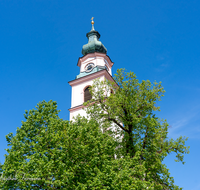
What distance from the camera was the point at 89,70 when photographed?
89.4ft

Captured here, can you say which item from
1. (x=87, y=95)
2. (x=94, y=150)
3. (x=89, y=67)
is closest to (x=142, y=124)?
(x=94, y=150)

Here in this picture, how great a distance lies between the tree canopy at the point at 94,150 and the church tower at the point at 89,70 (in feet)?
26.5

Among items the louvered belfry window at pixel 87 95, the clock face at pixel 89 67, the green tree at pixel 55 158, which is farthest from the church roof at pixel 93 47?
the green tree at pixel 55 158

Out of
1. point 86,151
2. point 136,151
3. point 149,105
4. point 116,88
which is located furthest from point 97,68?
point 86,151

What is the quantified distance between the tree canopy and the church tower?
807cm

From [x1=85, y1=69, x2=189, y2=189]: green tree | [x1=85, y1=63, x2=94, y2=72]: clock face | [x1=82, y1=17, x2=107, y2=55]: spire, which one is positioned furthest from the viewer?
[x1=82, y1=17, x2=107, y2=55]: spire

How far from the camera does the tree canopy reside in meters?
10.5

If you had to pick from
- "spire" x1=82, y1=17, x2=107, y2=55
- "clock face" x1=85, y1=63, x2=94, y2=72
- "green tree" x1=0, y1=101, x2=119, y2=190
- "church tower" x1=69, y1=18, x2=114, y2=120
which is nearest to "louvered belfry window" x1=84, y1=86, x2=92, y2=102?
"church tower" x1=69, y1=18, x2=114, y2=120

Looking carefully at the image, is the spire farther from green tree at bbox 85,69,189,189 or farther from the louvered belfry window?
green tree at bbox 85,69,189,189

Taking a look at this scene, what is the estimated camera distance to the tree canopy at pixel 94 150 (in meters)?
10.5

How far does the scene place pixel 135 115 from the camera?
1455cm

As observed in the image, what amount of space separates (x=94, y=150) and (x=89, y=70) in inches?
659

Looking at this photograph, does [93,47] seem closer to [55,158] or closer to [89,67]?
[89,67]

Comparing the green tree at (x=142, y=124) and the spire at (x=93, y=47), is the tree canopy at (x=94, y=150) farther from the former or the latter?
the spire at (x=93, y=47)
